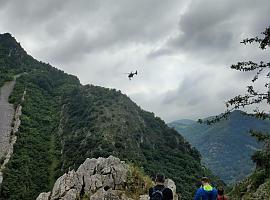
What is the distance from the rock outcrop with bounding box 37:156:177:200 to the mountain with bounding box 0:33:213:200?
4477cm

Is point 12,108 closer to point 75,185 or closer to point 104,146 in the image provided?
point 104,146

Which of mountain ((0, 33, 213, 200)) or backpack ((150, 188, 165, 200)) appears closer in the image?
backpack ((150, 188, 165, 200))

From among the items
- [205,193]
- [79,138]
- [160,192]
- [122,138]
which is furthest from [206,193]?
[79,138]

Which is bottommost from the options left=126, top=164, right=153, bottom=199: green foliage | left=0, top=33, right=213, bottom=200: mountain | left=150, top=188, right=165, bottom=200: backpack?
left=150, top=188, right=165, bottom=200: backpack

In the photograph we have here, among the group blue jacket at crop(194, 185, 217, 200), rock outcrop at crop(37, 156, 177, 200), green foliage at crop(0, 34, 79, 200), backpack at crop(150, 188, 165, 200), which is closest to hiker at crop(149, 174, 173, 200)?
backpack at crop(150, 188, 165, 200)

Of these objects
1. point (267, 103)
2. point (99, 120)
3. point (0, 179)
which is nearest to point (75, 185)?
point (267, 103)

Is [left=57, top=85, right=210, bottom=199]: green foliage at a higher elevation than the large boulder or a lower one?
higher

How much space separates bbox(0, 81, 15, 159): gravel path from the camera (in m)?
94.2

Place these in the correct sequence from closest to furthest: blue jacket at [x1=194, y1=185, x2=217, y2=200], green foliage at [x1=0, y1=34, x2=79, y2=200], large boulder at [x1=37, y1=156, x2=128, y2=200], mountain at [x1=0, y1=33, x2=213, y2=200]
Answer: blue jacket at [x1=194, y1=185, x2=217, y2=200]
large boulder at [x1=37, y1=156, x2=128, y2=200]
green foliage at [x1=0, y1=34, x2=79, y2=200]
mountain at [x1=0, y1=33, x2=213, y2=200]

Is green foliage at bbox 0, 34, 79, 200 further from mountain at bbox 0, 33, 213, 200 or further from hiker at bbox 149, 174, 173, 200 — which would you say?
hiker at bbox 149, 174, 173, 200

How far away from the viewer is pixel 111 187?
2331cm

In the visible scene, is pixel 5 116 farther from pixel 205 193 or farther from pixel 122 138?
pixel 205 193

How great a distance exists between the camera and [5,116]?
116m

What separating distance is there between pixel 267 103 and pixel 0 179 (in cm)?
6448
